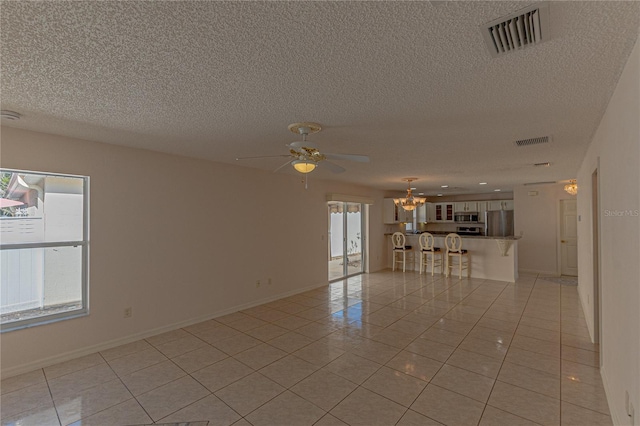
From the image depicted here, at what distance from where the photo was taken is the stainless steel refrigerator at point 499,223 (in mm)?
9141

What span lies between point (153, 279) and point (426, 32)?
13.5ft

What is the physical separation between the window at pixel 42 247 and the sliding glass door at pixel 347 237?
5315 millimetres

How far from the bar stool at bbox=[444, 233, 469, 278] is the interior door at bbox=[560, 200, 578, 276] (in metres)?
2.46

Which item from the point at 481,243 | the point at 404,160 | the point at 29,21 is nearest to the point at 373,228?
the point at 481,243

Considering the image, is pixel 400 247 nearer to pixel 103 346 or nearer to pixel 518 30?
pixel 103 346

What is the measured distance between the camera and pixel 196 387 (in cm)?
266

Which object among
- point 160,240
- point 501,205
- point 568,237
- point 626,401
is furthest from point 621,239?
point 501,205

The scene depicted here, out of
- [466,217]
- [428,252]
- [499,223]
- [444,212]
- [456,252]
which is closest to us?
[456,252]

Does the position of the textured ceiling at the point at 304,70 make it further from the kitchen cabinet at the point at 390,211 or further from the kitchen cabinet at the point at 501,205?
the kitchen cabinet at the point at 501,205

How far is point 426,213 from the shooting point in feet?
36.0

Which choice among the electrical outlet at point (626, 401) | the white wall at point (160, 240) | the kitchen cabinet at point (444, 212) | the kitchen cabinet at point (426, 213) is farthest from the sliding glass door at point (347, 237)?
the electrical outlet at point (626, 401)

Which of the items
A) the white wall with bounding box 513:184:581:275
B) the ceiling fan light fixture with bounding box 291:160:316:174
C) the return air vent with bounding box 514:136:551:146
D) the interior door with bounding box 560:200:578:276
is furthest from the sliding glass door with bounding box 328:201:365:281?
the interior door with bounding box 560:200:578:276

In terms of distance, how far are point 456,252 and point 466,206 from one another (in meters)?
3.52

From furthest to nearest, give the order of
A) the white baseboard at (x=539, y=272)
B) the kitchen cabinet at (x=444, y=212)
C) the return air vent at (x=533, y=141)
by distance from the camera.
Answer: the kitchen cabinet at (x=444, y=212)
the white baseboard at (x=539, y=272)
the return air vent at (x=533, y=141)
